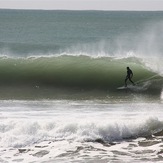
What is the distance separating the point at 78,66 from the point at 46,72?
2.01 meters

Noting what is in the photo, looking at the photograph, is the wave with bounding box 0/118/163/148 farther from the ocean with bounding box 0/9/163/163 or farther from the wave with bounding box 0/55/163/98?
the wave with bounding box 0/55/163/98

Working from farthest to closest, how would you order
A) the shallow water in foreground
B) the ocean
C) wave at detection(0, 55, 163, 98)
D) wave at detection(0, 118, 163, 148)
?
wave at detection(0, 55, 163, 98), wave at detection(0, 118, 163, 148), the ocean, the shallow water in foreground

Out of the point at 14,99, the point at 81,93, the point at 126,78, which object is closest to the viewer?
the point at 14,99

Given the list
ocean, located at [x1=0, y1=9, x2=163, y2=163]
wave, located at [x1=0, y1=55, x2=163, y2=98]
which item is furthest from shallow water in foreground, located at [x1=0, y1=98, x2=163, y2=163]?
wave, located at [x1=0, y1=55, x2=163, y2=98]

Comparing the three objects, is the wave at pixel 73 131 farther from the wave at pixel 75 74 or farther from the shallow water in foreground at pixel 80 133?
the wave at pixel 75 74

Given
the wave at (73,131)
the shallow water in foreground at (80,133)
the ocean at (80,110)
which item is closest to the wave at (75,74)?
the ocean at (80,110)

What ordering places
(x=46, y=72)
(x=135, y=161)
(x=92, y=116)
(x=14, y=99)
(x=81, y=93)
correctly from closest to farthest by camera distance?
(x=135, y=161)
(x=92, y=116)
(x=14, y=99)
(x=81, y=93)
(x=46, y=72)

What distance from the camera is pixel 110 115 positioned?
14.7m

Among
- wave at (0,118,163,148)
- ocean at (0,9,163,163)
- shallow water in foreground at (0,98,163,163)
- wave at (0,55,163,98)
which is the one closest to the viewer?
shallow water in foreground at (0,98,163,163)

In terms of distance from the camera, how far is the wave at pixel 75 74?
20864 mm

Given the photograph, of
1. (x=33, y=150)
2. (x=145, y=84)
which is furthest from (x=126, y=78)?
(x=33, y=150)

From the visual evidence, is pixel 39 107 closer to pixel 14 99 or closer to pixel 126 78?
pixel 14 99

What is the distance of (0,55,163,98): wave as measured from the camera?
68.5 ft

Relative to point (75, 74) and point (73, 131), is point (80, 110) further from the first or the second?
point (75, 74)
